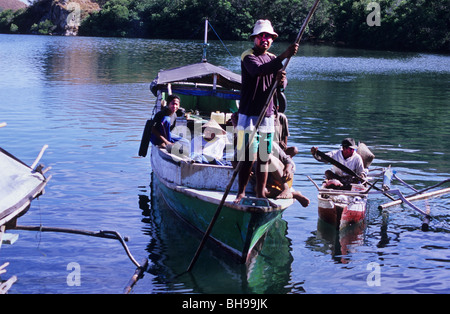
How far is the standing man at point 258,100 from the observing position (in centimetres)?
754

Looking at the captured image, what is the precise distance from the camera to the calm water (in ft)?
27.7

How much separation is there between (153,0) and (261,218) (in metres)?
92.7

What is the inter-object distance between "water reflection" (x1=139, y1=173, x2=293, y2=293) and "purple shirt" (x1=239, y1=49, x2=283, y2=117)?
2.43 metres

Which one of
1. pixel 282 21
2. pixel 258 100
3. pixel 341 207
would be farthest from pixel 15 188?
pixel 282 21

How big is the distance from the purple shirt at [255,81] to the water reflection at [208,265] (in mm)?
2432

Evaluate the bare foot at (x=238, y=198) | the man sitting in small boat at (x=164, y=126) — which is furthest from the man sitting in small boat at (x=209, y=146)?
the bare foot at (x=238, y=198)

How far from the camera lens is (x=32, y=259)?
29.2 ft

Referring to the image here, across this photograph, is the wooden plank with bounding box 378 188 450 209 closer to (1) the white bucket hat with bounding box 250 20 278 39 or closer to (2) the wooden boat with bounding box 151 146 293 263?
(2) the wooden boat with bounding box 151 146 293 263

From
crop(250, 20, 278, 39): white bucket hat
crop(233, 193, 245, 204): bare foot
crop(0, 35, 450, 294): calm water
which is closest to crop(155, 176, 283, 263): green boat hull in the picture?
crop(233, 193, 245, 204): bare foot

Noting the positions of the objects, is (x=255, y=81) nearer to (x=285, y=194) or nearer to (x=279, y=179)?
(x=279, y=179)
